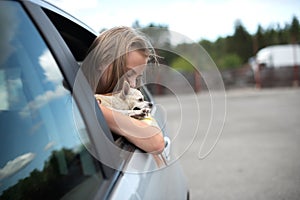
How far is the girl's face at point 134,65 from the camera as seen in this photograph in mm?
1299

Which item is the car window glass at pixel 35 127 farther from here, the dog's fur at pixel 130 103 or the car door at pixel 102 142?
the dog's fur at pixel 130 103

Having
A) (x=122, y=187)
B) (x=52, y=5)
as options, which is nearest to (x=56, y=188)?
(x=122, y=187)

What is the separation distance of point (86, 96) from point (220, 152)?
5.36 metres

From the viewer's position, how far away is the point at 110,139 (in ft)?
4.65

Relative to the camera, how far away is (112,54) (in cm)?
135

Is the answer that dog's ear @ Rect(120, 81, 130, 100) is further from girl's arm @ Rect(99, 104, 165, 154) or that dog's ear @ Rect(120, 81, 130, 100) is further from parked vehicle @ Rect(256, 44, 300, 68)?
parked vehicle @ Rect(256, 44, 300, 68)

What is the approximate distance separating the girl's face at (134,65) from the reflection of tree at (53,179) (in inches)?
13.3

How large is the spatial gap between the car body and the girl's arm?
67 millimetres

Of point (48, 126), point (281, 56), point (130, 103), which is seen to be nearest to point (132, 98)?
point (130, 103)

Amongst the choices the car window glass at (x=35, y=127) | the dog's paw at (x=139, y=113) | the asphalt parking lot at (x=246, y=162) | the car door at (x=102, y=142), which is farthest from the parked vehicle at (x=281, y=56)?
the car window glass at (x=35, y=127)

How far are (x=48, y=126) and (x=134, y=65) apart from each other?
1.20 feet

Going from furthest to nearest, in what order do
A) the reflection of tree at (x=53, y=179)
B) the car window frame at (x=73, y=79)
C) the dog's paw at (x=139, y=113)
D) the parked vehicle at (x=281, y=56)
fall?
1. the parked vehicle at (x=281, y=56)
2. the dog's paw at (x=139, y=113)
3. the car window frame at (x=73, y=79)
4. the reflection of tree at (x=53, y=179)

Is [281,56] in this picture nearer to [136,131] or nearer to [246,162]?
[246,162]

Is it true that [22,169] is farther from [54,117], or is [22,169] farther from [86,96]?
[86,96]
